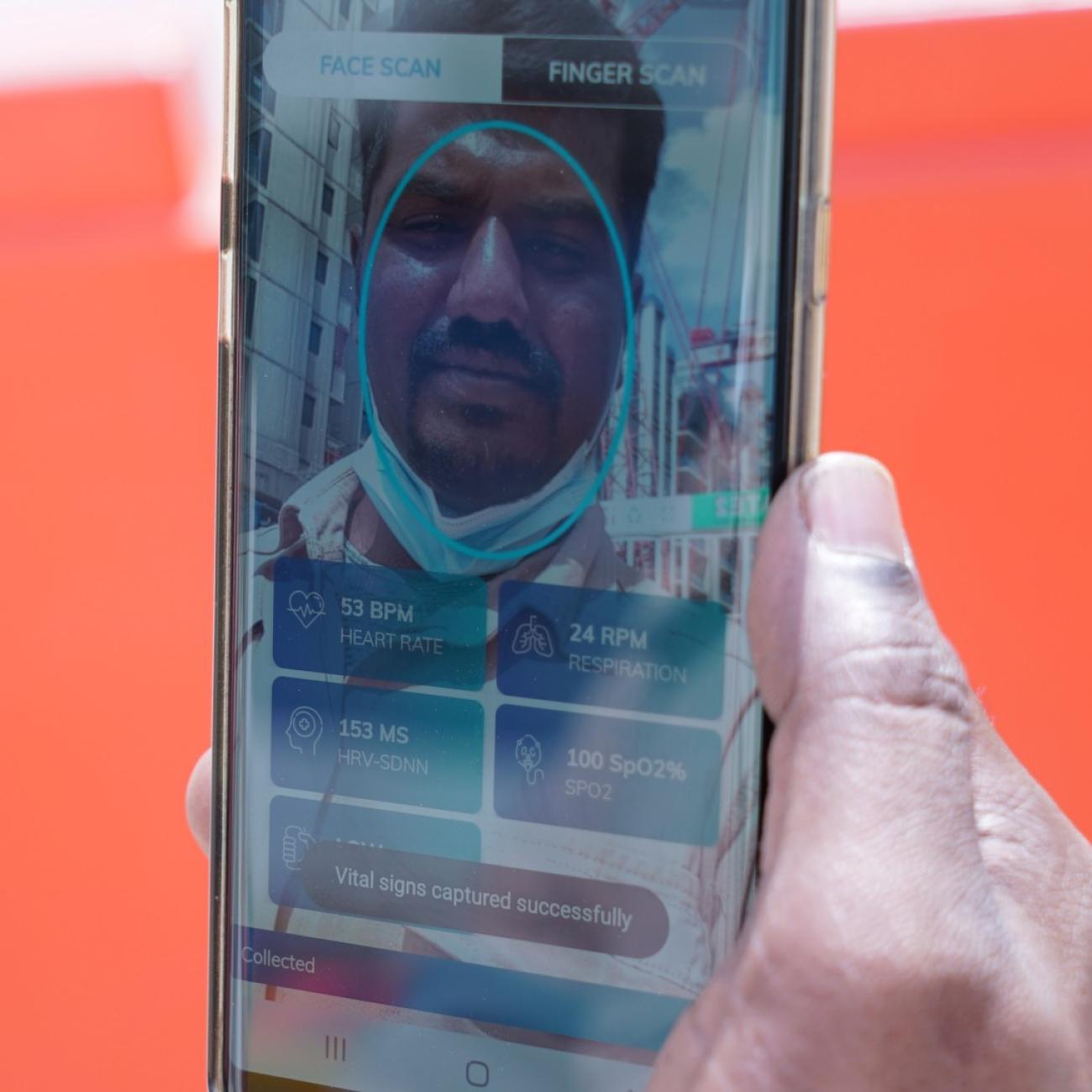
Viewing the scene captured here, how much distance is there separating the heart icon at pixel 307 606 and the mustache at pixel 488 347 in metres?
0.08

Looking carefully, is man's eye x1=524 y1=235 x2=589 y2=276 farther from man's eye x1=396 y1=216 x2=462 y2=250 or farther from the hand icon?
the hand icon

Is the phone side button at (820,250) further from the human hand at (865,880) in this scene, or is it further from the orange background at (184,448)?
the orange background at (184,448)

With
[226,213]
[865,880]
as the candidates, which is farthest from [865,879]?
[226,213]

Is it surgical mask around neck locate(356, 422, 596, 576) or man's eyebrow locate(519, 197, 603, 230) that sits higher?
man's eyebrow locate(519, 197, 603, 230)

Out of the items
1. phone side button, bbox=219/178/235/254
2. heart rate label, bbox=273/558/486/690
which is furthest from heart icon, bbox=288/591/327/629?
phone side button, bbox=219/178/235/254

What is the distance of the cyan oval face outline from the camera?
0.31 metres

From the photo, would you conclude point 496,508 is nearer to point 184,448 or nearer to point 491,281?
point 491,281

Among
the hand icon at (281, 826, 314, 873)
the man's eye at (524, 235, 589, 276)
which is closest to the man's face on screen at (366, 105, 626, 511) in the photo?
the man's eye at (524, 235, 589, 276)

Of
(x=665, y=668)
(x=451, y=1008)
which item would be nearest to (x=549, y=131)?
(x=665, y=668)

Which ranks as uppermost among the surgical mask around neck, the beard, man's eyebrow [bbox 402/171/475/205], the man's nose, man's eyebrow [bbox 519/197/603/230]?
man's eyebrow [bbox 402/171/475/205]

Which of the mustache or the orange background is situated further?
the orange background

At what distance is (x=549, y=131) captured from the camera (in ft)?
1.03

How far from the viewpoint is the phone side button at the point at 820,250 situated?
0.97 feet

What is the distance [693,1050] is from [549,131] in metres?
0.25
